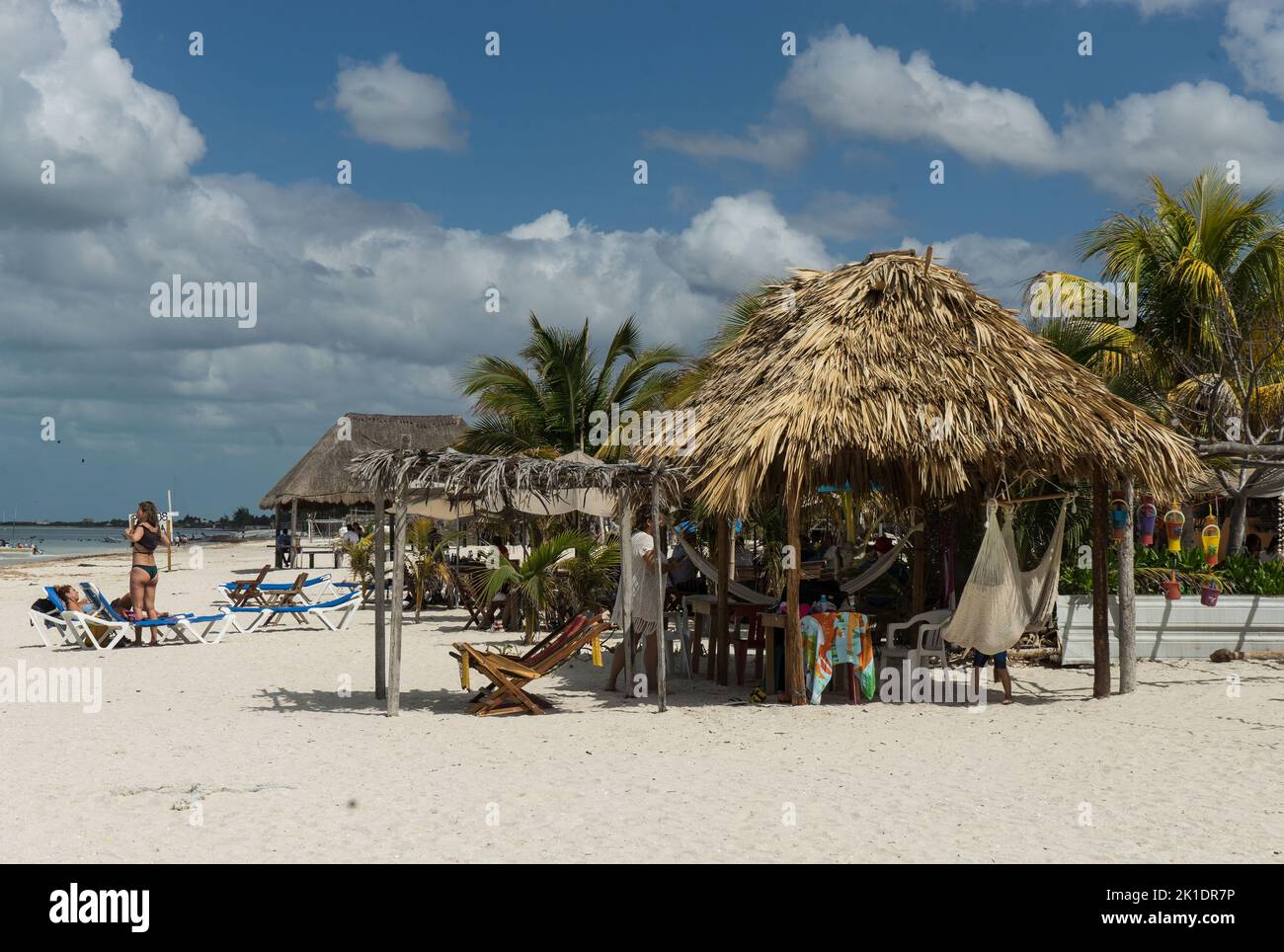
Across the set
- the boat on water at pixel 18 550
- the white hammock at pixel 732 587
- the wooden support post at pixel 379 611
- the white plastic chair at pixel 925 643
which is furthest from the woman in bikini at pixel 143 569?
the boat on water at pixel 18 550

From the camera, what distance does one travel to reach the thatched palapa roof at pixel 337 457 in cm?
3039

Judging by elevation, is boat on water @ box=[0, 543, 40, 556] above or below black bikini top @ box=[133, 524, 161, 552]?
below

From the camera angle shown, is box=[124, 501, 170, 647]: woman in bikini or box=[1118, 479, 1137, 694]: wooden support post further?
box=[124, 501, 170, 647]: woman in bikini

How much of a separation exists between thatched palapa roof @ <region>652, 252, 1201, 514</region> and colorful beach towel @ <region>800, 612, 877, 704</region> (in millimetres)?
1179

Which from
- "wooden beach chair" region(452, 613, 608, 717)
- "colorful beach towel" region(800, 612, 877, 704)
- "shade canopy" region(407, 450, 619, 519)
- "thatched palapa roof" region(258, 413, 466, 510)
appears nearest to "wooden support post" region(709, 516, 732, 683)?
"shade canopy" region(407, 450, 619, 519)

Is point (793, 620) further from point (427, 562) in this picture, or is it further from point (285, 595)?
point (285, 595)

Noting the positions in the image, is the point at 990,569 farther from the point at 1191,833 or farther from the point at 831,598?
the point at 1191,833

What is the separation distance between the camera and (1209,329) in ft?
41.5

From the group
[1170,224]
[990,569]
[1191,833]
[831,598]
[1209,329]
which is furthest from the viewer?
[1170,224]

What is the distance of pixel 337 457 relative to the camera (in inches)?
1225

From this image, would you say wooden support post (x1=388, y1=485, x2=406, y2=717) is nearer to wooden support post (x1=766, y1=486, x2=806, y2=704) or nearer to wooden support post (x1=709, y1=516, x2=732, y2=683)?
wooden support post (x1=766, y1=486, x2=806, y2=704)

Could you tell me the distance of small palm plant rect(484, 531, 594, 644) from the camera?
512 inches
